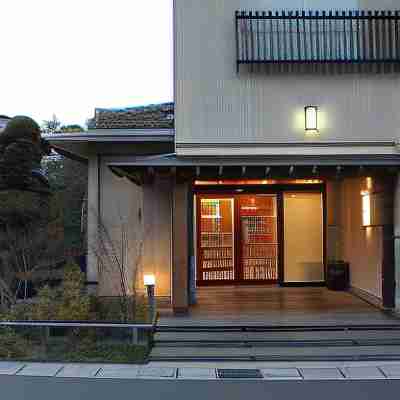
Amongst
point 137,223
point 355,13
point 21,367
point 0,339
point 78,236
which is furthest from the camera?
point 78,236

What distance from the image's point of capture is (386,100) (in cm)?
1107

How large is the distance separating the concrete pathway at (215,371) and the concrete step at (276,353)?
16 cm

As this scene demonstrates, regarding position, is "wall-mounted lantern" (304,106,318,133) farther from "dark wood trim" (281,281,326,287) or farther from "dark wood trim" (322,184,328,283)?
"dark wood trim" (281,281,326,287)

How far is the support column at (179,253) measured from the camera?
36.3 feet

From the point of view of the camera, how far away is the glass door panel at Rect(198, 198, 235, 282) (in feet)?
49.5

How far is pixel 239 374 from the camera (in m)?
8.10

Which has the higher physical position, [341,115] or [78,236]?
[341,115]

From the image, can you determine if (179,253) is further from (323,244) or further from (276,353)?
(323,244)

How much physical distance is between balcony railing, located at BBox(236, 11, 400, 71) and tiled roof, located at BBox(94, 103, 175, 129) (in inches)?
138

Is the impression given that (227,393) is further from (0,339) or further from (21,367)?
(0,339)

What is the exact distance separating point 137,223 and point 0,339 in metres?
4.67

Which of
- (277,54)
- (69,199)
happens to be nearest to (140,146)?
(277,54)

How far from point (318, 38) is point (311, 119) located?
61.7 inches

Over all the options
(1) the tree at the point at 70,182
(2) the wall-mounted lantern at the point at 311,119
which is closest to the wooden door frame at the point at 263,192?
(2) the wall-mounted lantern at the point at 311,119
